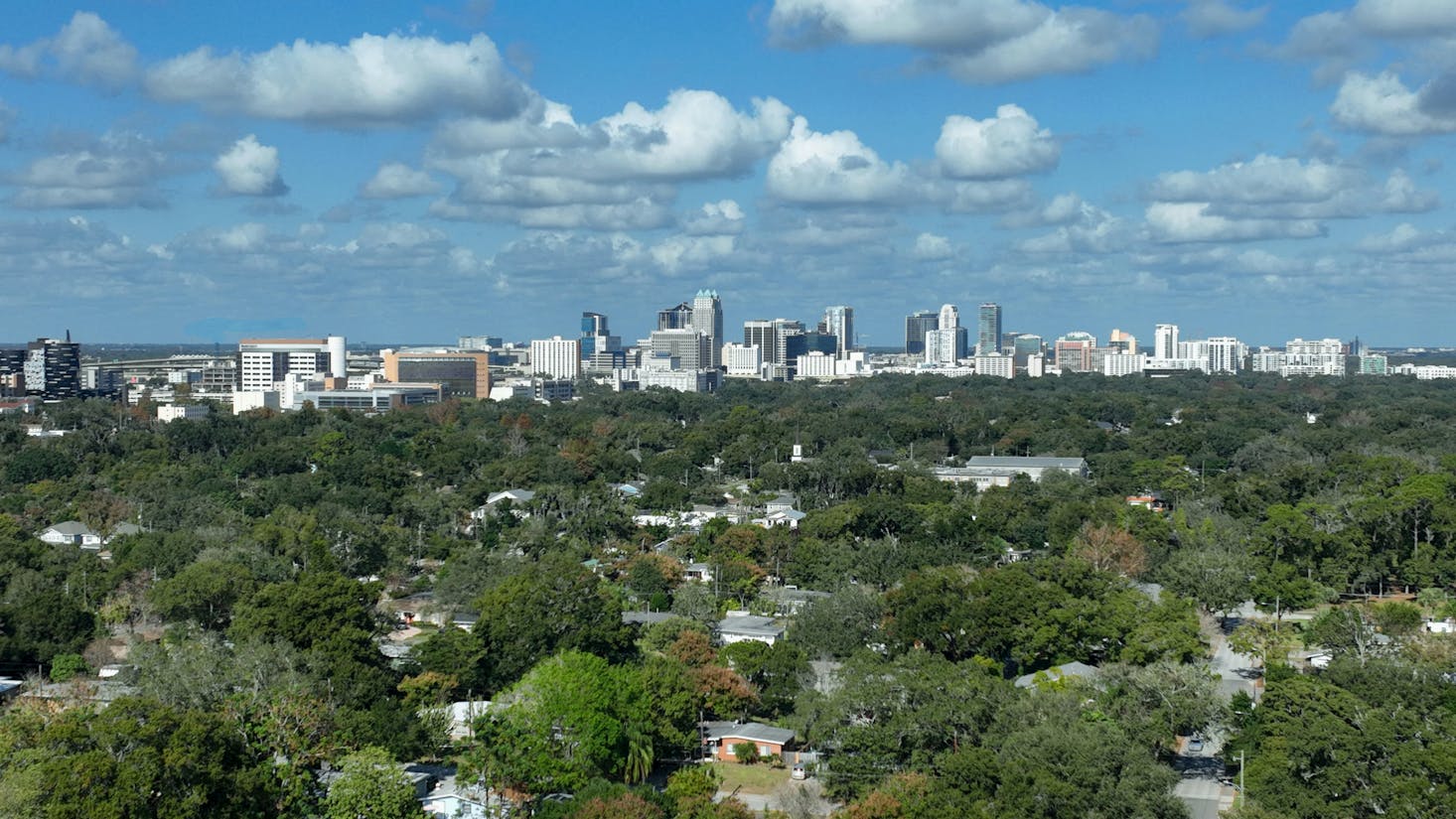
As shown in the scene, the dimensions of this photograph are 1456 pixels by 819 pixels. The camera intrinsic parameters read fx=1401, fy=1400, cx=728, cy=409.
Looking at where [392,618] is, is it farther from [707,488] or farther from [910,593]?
[707,488]

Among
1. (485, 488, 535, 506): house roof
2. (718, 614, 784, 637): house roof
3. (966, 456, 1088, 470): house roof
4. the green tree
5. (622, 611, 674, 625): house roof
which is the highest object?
(966, 456, 1088, 470): house roof

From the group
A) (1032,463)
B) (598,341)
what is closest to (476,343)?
(598,341)

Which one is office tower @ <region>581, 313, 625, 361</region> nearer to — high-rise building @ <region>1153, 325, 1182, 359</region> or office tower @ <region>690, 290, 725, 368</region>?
office tower @ <region>690, 290, 725, 368</region>

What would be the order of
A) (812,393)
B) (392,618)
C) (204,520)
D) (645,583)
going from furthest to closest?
1. (812,393)
2. (204,520)
3. (645,583)
4. (392,618)

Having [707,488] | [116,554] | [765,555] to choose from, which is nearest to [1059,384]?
[707,488]

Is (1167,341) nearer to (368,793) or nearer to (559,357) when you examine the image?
(559,357)

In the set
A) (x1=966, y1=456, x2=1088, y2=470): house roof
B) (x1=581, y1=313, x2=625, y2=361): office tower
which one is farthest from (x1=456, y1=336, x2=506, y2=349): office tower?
(x1=966, y1=456, x2=1088, y2=470): house roof
